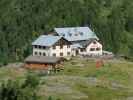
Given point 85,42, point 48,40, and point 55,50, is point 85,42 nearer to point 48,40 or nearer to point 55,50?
point 55,50

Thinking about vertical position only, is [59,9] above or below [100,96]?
above

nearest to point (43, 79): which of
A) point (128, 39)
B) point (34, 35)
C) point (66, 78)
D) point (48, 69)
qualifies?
point (66, 78)

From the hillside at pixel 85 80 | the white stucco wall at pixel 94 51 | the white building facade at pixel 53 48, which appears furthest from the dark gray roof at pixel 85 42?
the hillside at pixel 85 80

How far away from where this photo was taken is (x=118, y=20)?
102750mm

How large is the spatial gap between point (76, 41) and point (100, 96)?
31.6 metres

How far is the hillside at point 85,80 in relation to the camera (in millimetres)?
54256

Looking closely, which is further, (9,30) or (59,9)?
(59,9)

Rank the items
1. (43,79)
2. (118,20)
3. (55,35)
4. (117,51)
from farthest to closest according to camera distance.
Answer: (118,20)
(117,51)
(55,35)
(43,79)

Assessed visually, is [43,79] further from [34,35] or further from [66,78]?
[34,35]

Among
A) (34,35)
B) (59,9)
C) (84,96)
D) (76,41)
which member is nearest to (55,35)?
(76,41)

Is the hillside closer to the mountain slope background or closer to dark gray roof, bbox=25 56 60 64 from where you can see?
dark gray roof, bbox=25 56 60 64

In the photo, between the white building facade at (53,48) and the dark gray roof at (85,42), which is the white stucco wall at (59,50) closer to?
the white building facade at (53,48)

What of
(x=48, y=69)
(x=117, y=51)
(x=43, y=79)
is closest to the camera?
(x=43, y=79)

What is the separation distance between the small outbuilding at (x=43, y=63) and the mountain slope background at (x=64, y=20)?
13904 millimetres
